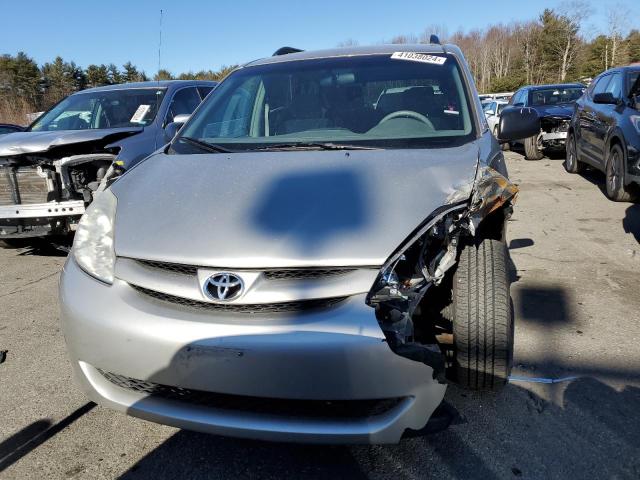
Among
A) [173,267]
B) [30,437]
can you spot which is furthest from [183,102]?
[173,267]

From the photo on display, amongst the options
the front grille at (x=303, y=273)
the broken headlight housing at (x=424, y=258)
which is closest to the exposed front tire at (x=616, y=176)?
the broken headlight housing at (x=424, y=258)

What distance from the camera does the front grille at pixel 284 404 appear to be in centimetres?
180

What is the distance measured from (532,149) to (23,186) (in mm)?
9827

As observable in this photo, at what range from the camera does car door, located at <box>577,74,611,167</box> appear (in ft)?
25.4

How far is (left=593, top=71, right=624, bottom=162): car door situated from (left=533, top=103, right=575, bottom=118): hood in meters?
2.98

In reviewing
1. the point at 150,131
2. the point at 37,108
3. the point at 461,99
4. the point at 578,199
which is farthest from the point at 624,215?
the point at 37,108

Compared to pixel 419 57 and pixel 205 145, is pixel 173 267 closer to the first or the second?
pixel 205 145

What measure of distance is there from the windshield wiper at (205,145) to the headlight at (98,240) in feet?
2.01

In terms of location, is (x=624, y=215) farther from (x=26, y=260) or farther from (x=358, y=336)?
(x=26, y=260)

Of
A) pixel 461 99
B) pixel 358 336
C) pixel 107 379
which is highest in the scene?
pixel 461 99

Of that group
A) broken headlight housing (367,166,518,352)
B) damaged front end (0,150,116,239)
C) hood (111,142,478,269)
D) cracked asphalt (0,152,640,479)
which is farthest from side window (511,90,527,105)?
broken headlight housing (367,166,518,352)

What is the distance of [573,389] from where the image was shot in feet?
8.66

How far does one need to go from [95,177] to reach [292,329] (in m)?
4.23

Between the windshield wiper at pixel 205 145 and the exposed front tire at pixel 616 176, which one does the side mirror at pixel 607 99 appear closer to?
the exposed front tire at pixel 616 176
